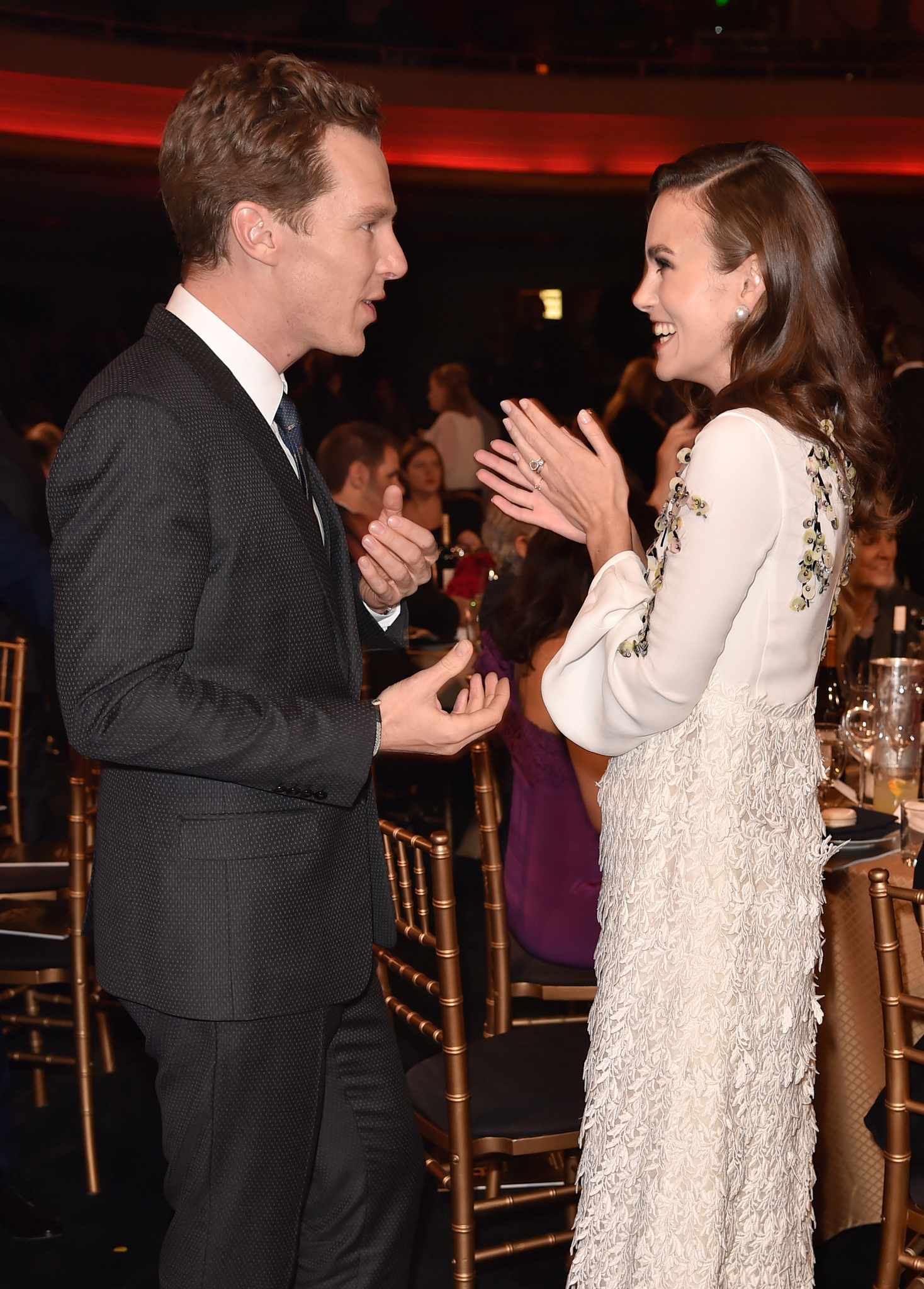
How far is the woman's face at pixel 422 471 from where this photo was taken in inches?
224

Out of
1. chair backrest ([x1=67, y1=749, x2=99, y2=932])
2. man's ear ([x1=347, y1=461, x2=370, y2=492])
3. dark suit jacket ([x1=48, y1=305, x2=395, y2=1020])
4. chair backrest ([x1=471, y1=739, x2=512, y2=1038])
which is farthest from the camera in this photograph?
man's ear ([x1=347, y1=461, x2=370, y2=492])

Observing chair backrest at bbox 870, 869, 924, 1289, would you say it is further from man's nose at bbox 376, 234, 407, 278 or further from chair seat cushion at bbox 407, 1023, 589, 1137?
man's nose at bbox 376, 234, 407, 278

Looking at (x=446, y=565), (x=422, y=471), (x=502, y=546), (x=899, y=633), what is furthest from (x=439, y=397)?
(x=899, y=633)

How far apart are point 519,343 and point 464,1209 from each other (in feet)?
33.6

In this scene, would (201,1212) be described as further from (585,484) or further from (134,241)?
(134,241)

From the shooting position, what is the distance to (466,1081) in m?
1.88

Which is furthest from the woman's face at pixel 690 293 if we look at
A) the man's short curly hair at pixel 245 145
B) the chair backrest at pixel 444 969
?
the chair backrest at pixel 444 969

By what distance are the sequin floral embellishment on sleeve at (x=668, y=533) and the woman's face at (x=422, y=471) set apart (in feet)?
13.8

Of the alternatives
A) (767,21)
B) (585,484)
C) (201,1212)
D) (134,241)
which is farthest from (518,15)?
(201,1212)

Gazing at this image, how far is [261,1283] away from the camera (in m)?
1.43

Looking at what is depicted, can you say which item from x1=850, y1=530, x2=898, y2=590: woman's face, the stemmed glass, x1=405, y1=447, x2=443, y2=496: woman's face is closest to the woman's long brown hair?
the stemmed glass

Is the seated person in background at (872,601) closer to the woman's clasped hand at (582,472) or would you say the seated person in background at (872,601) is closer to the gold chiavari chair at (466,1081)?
the gold chiavari chair at (466,1081)

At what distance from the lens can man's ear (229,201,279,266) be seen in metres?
1.40

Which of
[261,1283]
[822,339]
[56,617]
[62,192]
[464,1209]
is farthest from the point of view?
[62,192]
